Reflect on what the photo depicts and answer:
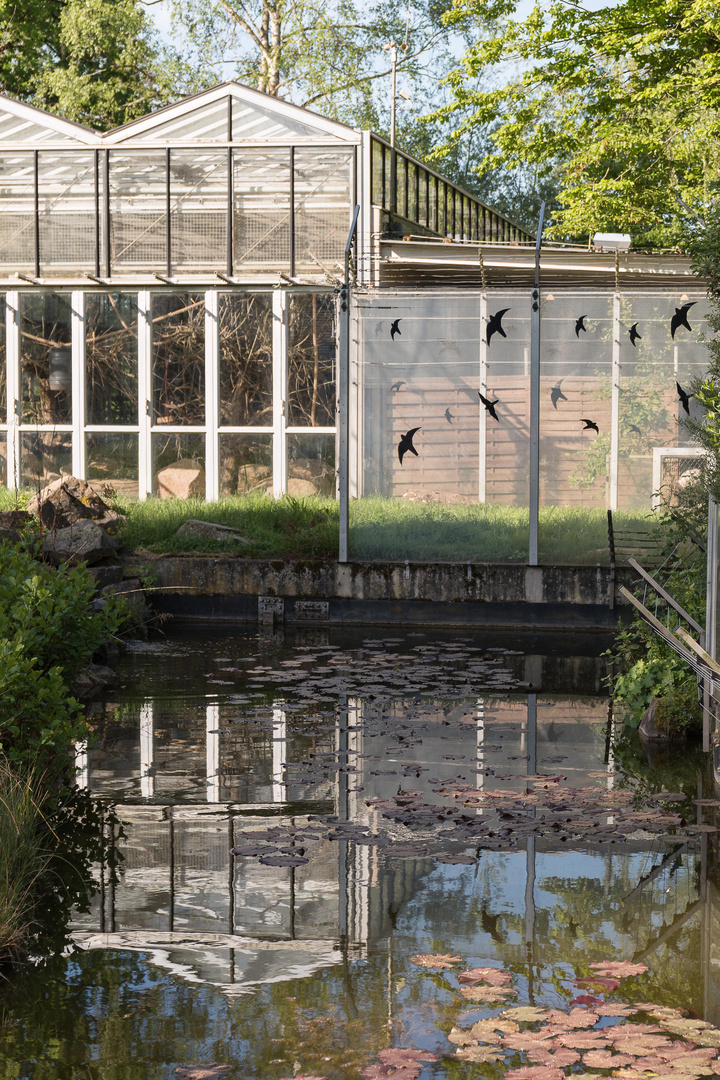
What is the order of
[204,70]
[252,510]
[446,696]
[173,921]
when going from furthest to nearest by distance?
[204,70] < [252,510] < [446,696] < [173,921]

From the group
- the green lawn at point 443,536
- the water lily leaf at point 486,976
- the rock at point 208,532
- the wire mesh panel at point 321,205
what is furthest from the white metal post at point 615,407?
the water lily leaf at point 486,976

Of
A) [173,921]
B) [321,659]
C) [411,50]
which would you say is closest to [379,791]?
[173,921]

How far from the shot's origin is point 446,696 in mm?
8594

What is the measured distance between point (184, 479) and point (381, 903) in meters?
12.3

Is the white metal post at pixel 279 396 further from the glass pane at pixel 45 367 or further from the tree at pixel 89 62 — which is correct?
the tree at pixel 89 62

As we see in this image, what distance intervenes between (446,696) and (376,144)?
1105 cm

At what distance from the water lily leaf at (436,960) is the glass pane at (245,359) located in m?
12.6

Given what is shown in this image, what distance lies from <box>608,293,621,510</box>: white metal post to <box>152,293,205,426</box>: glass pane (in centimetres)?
641

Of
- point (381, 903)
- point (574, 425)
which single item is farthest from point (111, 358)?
point (381, 903)

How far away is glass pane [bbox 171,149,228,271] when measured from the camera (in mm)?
16766

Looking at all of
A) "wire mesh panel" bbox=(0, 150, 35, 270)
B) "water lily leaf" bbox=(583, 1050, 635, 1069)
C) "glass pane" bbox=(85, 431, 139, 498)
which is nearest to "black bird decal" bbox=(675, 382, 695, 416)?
"glass pane" bbox=(85, 431, 139, 498)

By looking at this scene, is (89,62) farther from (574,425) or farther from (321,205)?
(574,425)

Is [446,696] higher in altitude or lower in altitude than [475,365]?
lower

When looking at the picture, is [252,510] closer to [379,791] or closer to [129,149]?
[129,149]
